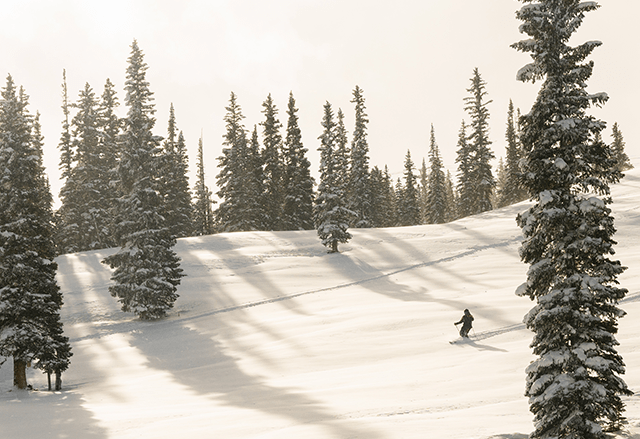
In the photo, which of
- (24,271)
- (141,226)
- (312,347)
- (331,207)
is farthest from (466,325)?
(331,207)

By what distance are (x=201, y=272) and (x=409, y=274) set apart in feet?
53.3

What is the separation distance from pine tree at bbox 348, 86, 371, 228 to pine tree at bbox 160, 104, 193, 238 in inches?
824

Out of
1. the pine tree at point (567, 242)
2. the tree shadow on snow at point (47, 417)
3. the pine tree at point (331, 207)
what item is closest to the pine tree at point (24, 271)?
the tree shadow on snow at point (47, 417)

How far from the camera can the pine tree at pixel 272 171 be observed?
210 feet

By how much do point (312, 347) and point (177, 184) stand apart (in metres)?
43.2

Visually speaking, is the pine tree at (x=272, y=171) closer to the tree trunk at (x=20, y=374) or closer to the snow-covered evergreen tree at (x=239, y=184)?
the snow-covered evergreen tree at (x=239, y=184)

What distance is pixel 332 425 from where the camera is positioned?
1309cm

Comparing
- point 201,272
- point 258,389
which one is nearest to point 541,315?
point 258,389

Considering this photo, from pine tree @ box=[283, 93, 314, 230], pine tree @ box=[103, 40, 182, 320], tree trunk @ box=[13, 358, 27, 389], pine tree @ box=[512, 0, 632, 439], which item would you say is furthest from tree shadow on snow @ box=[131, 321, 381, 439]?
pine tree @ box=[283, 93, 314, 230]

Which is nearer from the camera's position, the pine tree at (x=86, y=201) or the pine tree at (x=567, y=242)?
the pine tree at (x=567, y=242)

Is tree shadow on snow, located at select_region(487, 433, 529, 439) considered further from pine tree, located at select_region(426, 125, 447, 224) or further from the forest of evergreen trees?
pine tree, located at select_region(426, 125, 447, 224)

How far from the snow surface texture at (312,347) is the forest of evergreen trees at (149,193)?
109 inches

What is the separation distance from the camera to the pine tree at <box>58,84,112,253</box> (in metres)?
51.4

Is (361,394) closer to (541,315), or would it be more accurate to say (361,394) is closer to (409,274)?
(541,315)
